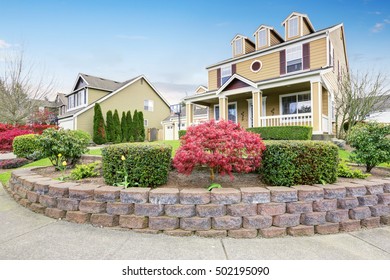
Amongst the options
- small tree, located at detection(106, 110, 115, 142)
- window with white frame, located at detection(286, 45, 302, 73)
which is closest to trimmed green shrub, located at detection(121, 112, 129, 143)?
small tree, located at detection(106, 110, 115, 142)

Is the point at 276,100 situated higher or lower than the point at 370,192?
higher

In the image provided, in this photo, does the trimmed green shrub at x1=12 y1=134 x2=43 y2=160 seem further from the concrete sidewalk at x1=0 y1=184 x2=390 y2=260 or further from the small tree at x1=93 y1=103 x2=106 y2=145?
the small tree at x1=93 y1=103 x2=106 y2=145

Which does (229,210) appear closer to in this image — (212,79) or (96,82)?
(212,79)

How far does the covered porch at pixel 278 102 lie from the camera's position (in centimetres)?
1023

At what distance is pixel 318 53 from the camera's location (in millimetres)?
12367

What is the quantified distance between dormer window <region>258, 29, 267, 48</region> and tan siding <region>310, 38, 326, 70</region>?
11.0 ft

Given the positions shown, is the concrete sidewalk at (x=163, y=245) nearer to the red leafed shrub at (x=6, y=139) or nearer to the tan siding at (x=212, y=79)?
the red leafed shrub at (x=6, y=139)

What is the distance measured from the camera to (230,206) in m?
3.02

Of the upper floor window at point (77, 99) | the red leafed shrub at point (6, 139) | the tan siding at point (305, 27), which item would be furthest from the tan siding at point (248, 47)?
the upper floor window at point (77, 99)

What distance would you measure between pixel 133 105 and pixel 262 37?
603 inches

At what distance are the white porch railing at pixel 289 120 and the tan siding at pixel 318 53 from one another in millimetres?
3577

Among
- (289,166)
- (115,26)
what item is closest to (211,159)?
(289,166)
